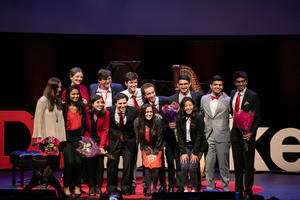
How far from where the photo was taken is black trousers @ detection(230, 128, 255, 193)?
610 cm

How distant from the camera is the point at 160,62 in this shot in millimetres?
8906

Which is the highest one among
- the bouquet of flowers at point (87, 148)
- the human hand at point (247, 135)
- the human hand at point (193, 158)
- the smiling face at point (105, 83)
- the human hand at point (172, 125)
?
the smiling face at point (105, 83)

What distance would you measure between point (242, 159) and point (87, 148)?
2.01 metres

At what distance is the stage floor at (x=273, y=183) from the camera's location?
21.4 feet

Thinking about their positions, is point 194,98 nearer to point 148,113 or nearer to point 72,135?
point 148,113

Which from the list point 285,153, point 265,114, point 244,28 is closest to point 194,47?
point 244,28

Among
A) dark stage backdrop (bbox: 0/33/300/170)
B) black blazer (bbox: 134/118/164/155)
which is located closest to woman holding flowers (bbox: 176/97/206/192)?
black blazer (bbox: 134/118/164/155)

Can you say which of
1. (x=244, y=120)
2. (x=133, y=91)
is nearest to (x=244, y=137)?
(x=244, y=120)

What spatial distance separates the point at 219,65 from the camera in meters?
8.79

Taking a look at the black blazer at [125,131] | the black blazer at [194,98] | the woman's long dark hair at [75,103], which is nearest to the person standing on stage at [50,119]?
the woman's long dark hair at [75,103]

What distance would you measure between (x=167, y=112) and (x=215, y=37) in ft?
9.62

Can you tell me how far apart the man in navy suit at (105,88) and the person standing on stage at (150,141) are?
824 mm

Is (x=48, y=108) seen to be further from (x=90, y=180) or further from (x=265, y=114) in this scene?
(x=265, y=114)

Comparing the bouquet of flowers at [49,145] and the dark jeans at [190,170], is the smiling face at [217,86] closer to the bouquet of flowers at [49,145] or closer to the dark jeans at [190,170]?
the dark jeans at [190,170]
